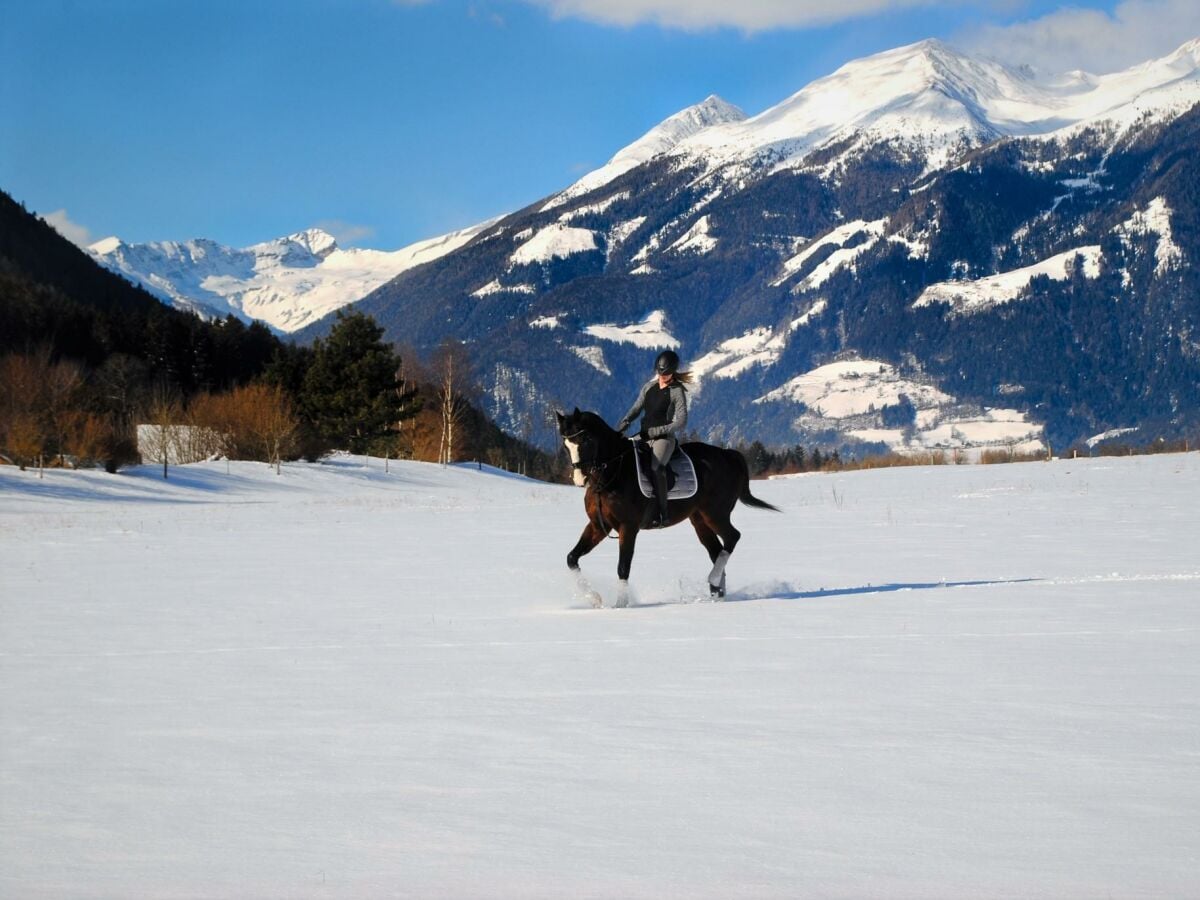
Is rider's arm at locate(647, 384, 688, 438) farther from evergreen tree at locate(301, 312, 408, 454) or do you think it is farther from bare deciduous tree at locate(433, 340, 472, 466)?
bare deciduous tree at locate(433, 340, 472, 466)

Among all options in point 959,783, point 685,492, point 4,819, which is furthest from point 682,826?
point 685,492

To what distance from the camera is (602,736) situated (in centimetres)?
631

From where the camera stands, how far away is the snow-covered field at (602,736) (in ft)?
14.3

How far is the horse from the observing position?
505 inches

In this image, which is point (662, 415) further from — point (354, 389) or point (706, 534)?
point (354, 389)

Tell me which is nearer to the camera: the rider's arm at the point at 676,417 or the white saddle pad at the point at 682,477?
the rider's arm at the point at 676,417

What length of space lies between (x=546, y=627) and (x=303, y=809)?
6.06m

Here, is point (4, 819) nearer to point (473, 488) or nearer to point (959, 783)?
point (959, 783)

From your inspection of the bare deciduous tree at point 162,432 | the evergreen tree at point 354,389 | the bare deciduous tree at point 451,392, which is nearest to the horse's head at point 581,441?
the bare deciduous tree at point 162,432

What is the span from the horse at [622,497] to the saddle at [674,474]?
0.06 meters

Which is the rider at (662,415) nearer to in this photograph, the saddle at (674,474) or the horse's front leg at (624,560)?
the saddle at (674,474)

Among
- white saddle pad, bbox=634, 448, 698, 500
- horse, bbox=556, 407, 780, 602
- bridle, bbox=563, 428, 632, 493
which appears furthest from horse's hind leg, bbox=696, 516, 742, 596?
bridle, bbox=563, 428, 632, 493

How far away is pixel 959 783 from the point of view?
5.32m

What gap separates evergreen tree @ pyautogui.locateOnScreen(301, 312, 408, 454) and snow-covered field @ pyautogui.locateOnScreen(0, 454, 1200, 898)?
5804cm
